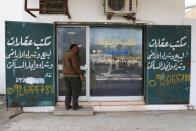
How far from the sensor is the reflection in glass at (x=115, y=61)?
33.4ft

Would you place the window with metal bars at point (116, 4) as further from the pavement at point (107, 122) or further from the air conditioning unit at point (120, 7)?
the pavement at point (107, 122)

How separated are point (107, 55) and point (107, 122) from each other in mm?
2044

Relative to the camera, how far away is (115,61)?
1027 centimetres

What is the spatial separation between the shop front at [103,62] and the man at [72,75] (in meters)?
0.47

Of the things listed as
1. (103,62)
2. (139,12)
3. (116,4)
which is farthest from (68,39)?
(139,12)

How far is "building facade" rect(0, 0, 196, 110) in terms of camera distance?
973 centimetres

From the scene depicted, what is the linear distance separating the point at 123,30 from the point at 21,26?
2549 mm

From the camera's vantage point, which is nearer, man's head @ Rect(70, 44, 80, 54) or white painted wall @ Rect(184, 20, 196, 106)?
man's head @ Rect(70, 44, 80, 54)

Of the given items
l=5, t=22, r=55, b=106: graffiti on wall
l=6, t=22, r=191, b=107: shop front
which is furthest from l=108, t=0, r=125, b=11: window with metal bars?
l=5, t=22, r=55, b=106: graffiti on wall

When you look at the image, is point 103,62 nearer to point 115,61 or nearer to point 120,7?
point 115,61

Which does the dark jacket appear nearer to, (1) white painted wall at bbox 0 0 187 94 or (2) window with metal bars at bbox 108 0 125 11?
(1) white painted wall at bbox 0 0 187 94

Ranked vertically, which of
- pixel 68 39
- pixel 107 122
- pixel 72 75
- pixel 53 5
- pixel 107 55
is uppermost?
pixel 53 5

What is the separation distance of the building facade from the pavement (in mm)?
441

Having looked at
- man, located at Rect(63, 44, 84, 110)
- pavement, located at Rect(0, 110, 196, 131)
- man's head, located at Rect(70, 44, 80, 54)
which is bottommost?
pavement, located at Rect(0, 110, 196, 131)
